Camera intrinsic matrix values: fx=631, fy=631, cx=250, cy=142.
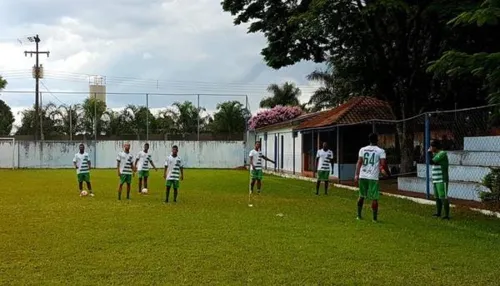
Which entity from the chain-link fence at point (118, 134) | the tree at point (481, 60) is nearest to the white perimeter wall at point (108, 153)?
the chain-link fence at point (118, 134)

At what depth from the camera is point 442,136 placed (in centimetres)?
1994

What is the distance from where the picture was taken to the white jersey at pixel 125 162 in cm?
1897

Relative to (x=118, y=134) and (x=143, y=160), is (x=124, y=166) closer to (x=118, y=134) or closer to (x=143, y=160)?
(x=143, y=160)

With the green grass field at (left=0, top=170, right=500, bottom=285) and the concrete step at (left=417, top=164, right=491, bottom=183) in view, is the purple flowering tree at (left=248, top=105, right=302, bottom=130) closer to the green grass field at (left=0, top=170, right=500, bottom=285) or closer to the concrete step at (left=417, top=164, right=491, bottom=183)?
the concrete step at (left=417, top=164, right=491, bottom=183)

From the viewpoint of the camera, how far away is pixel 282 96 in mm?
61531

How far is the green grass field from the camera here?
7801 millimetres

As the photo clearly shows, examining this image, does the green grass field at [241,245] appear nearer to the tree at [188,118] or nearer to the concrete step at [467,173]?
the concrete step at [467,173]

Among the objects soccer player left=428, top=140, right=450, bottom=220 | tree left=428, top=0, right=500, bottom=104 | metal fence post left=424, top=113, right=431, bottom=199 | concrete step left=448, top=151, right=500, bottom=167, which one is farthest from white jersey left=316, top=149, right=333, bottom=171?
tree left=428, top=0, right=500, bottom=104

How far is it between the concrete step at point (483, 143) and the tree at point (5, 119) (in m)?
44.5

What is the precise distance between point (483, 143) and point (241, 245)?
11503 mm

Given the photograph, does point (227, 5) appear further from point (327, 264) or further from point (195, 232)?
point (327, 264)

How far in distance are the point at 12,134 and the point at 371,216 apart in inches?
1768

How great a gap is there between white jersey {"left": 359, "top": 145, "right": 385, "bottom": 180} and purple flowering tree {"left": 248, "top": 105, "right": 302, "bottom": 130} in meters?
37.9

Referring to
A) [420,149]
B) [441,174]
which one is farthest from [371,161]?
[420,149]
